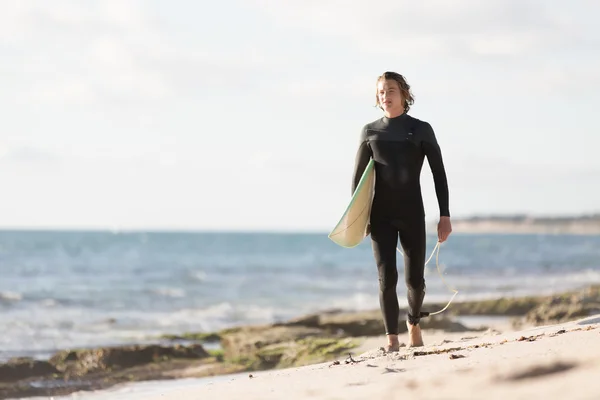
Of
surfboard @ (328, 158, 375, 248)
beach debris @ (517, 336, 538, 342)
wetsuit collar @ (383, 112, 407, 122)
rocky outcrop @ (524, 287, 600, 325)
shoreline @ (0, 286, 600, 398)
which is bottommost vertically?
rocky outcrop @ (524, 287, 600, 325)

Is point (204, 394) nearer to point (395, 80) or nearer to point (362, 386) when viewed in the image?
point (362, 386)

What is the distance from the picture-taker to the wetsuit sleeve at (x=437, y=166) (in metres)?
6.25

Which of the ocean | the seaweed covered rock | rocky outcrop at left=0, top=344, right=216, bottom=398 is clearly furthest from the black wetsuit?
the ocean

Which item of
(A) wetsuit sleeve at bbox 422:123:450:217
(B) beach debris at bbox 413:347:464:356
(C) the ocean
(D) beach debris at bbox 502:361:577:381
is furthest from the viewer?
(C) the ocean

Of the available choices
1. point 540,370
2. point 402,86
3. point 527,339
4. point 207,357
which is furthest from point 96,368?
point 540,370

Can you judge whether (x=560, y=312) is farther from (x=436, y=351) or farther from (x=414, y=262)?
(x=436, y=351)

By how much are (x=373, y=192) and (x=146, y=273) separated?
32709 millimetres

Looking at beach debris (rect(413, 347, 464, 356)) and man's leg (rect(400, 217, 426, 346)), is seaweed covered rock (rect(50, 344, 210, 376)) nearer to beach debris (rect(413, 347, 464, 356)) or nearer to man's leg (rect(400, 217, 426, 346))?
man's leg (rect(400, 217, 426, 346))

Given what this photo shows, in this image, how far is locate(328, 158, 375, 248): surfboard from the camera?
6.21m

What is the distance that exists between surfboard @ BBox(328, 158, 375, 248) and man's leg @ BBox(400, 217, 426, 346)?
11.3 inches

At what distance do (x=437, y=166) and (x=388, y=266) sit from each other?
817mm

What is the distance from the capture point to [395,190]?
6184 mm

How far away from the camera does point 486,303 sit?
58.1ft

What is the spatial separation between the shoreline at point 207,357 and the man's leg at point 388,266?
2.10 metres
